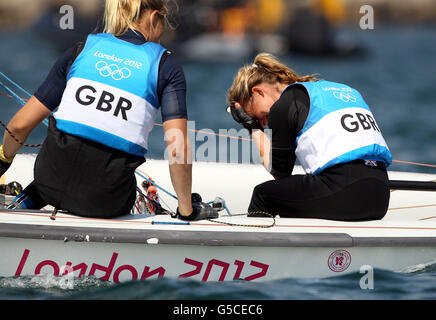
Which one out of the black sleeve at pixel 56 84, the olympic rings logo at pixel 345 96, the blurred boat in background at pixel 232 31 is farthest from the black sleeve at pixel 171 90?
the blurred boat in background at pixel 232 31

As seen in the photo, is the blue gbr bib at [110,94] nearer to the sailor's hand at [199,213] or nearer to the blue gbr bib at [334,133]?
the sailor's hand at [199,213]

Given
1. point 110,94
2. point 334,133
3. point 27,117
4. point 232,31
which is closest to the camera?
point 110,94

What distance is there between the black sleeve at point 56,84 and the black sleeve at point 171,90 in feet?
1.31

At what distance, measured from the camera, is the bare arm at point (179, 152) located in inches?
114

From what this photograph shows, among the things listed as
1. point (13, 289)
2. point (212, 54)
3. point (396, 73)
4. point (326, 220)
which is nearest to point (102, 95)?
point (13, 289)

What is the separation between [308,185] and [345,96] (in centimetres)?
45

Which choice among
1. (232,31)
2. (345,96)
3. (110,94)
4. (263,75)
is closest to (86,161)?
(110,94)

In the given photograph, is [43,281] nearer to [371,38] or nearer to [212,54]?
[212,54]

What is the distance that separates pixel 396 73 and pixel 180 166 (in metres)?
19.8

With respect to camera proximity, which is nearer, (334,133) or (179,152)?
(179,152)

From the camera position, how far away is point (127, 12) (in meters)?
2.95

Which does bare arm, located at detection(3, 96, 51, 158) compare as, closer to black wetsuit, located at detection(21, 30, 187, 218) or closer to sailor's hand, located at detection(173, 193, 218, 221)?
black wetsuit, located at detection(21, 30, 187, 218)

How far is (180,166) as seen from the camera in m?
2.92

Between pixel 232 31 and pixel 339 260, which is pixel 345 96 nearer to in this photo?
pixel 339 260
